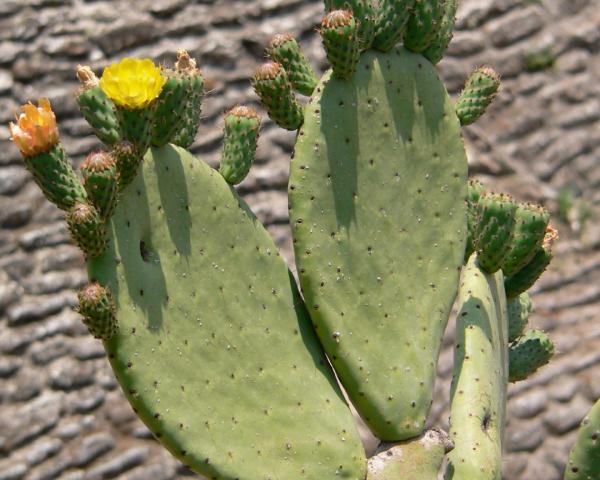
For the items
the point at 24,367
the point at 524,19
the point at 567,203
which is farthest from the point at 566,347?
the point at 24,367

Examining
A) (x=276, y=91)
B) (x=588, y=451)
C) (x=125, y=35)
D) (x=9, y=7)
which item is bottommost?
(x=588, y=451)

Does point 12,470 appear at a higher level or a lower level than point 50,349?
lower

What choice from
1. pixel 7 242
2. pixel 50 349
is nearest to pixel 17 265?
pixel 7 242

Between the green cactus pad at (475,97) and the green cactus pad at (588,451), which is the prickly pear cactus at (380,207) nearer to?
the green cactus pad at (475,97)

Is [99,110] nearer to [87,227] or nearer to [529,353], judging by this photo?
[87,227]

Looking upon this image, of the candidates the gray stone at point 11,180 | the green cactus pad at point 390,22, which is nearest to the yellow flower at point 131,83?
the green cactus pad at point 390,22

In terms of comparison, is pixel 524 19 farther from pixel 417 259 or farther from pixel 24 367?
pixel 417 259
